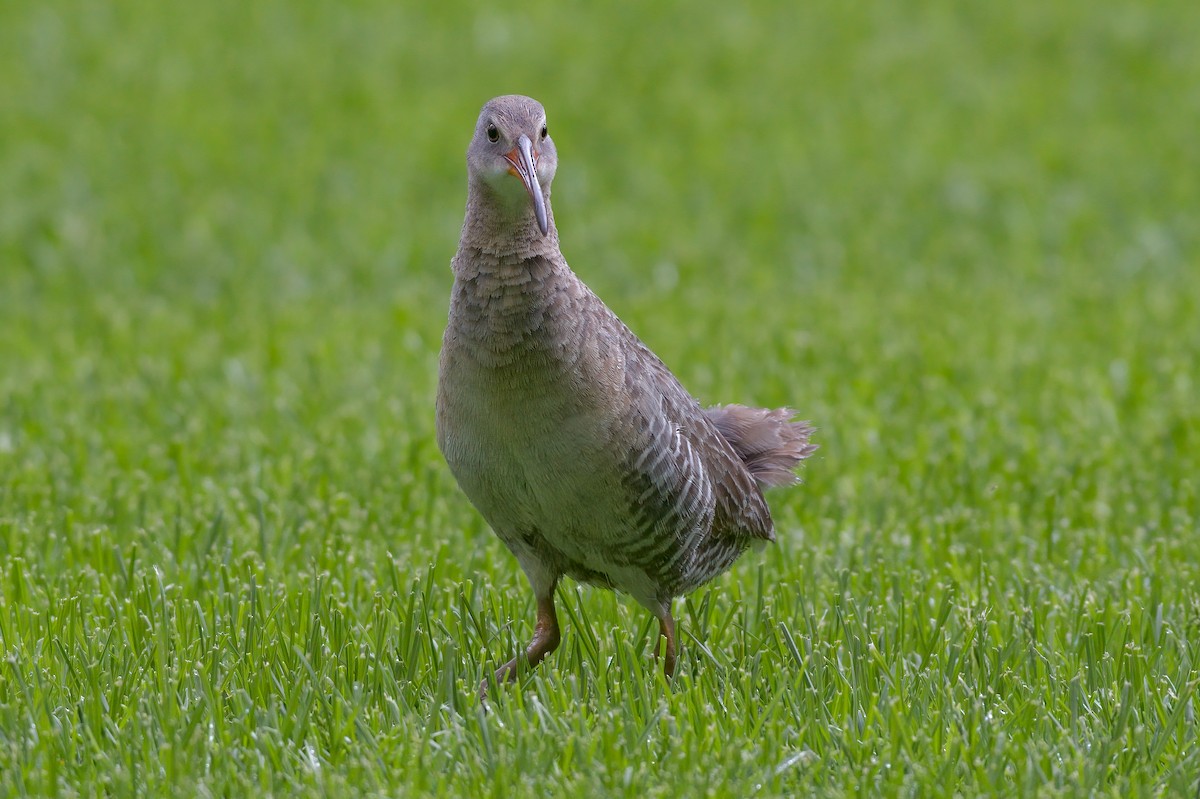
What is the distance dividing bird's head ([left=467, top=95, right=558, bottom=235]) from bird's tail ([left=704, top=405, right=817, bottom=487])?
1264mm

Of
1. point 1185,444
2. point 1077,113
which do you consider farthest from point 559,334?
point 1077,113

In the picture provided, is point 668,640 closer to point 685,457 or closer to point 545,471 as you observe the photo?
point 685,457

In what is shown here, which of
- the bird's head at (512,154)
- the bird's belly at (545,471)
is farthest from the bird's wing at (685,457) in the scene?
Result: the bird's head at (512,154)

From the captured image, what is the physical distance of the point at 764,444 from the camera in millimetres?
5410

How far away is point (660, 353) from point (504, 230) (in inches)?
160

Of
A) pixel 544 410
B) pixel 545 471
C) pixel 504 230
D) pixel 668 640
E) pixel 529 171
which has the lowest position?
pixel 668 640

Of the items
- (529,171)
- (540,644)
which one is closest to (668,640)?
(540,644)

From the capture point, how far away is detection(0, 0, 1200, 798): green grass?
421 centimetres

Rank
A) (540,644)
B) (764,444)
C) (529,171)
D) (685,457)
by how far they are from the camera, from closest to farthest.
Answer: (529,171)
(685,457)
(540,644)
(764,444)

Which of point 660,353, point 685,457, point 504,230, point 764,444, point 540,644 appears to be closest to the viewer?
point 504,230

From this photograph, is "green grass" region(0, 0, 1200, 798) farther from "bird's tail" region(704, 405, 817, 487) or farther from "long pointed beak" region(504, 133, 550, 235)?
"long pointed beak" region(504, 133, 550, 235)

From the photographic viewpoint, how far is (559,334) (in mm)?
4387

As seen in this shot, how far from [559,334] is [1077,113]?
10308 millimetres

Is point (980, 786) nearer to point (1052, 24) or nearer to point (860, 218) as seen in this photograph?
point (860, 218)
